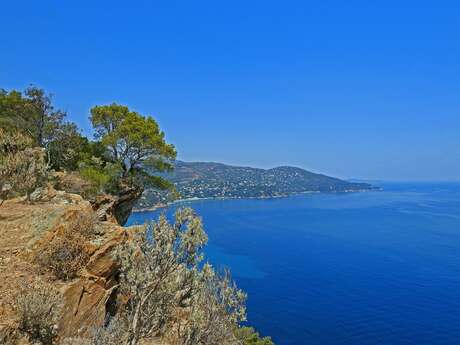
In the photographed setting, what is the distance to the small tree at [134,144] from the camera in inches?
951

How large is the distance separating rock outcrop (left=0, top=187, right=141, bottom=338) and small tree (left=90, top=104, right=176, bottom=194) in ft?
35.3

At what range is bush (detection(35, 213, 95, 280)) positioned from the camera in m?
10.8

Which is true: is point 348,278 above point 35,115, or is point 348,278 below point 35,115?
below

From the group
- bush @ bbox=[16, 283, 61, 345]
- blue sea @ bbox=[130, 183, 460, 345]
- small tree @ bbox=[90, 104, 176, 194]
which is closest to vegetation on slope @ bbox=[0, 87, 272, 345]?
bush @ bbox=[16, 283, 61, 345]

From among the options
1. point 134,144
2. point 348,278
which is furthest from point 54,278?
point 348,278

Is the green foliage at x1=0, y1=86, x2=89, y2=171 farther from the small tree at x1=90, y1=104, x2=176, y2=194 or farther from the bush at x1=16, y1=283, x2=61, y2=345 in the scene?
the bush at x1=16, y1=283, x2=61, y2=345

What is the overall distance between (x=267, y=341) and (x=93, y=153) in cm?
2253

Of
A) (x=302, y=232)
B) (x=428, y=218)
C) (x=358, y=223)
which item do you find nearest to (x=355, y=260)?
(x=302, y=232)

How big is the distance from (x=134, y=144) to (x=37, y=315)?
16.6 metres

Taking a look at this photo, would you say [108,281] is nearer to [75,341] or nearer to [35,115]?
[75,341]

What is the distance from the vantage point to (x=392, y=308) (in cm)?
6006

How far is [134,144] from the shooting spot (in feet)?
80.0

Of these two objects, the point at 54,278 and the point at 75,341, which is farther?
the point at 54,278

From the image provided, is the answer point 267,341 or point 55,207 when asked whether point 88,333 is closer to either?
point 55,207
